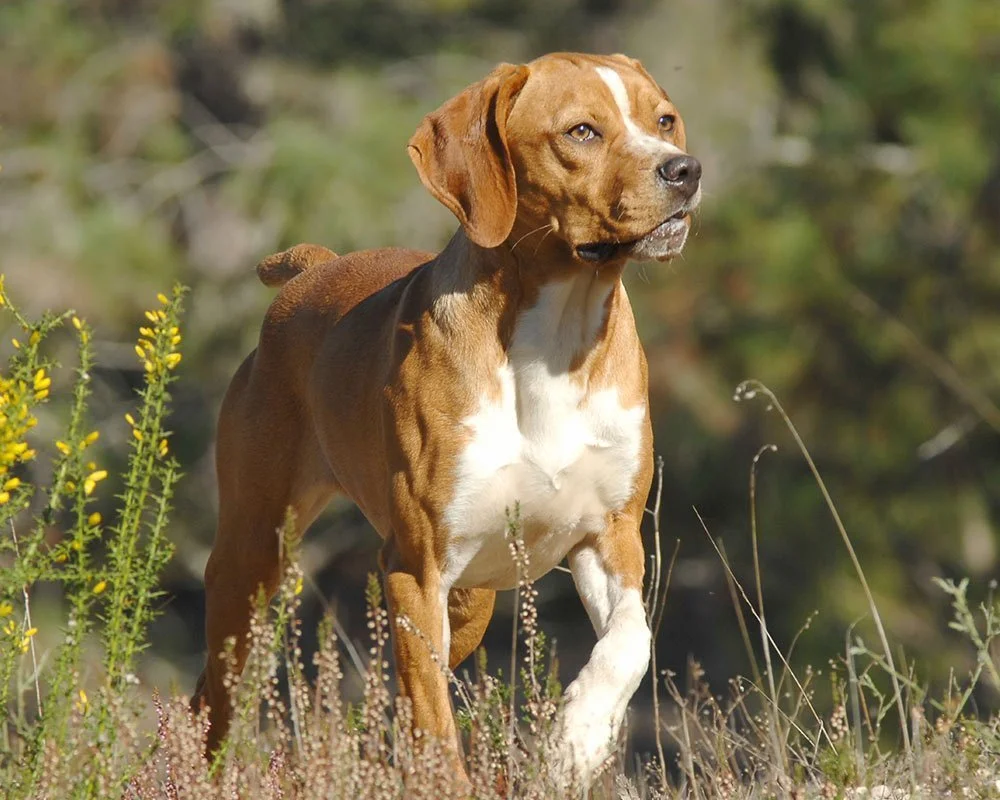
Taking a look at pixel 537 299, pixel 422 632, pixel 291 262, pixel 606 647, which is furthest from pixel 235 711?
pixel 291 262

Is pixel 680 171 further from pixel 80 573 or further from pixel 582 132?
pixel 80 573

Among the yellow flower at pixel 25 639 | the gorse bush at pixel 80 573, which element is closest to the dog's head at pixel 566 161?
the gorse bush at pixel 80 573

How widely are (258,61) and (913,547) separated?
8.20m

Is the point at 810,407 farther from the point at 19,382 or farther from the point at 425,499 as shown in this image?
the point at 19,382

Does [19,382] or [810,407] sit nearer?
[19,382]

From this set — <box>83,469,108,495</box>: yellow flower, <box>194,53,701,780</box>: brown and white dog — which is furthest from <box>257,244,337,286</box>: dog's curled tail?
<box>83,469,108,495</box>: yellow flower

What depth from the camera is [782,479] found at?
13.6 m

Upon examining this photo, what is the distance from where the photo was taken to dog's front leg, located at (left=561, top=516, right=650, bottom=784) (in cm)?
392

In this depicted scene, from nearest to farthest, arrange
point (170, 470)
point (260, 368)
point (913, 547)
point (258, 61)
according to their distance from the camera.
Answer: point (170, 470), point (260, 368), point (913, 547), point (258, 61)

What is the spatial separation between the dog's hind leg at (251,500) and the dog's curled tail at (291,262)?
0.55 meters

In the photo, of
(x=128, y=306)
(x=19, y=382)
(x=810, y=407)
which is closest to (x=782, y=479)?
(x=810, y=407)

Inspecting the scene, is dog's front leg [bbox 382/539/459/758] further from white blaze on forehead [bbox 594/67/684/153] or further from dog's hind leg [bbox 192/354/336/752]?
white blaze on forehead [bbox 594/67/684/153]

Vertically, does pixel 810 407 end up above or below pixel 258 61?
below

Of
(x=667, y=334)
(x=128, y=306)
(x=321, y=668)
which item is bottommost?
(x=321, y=668)
